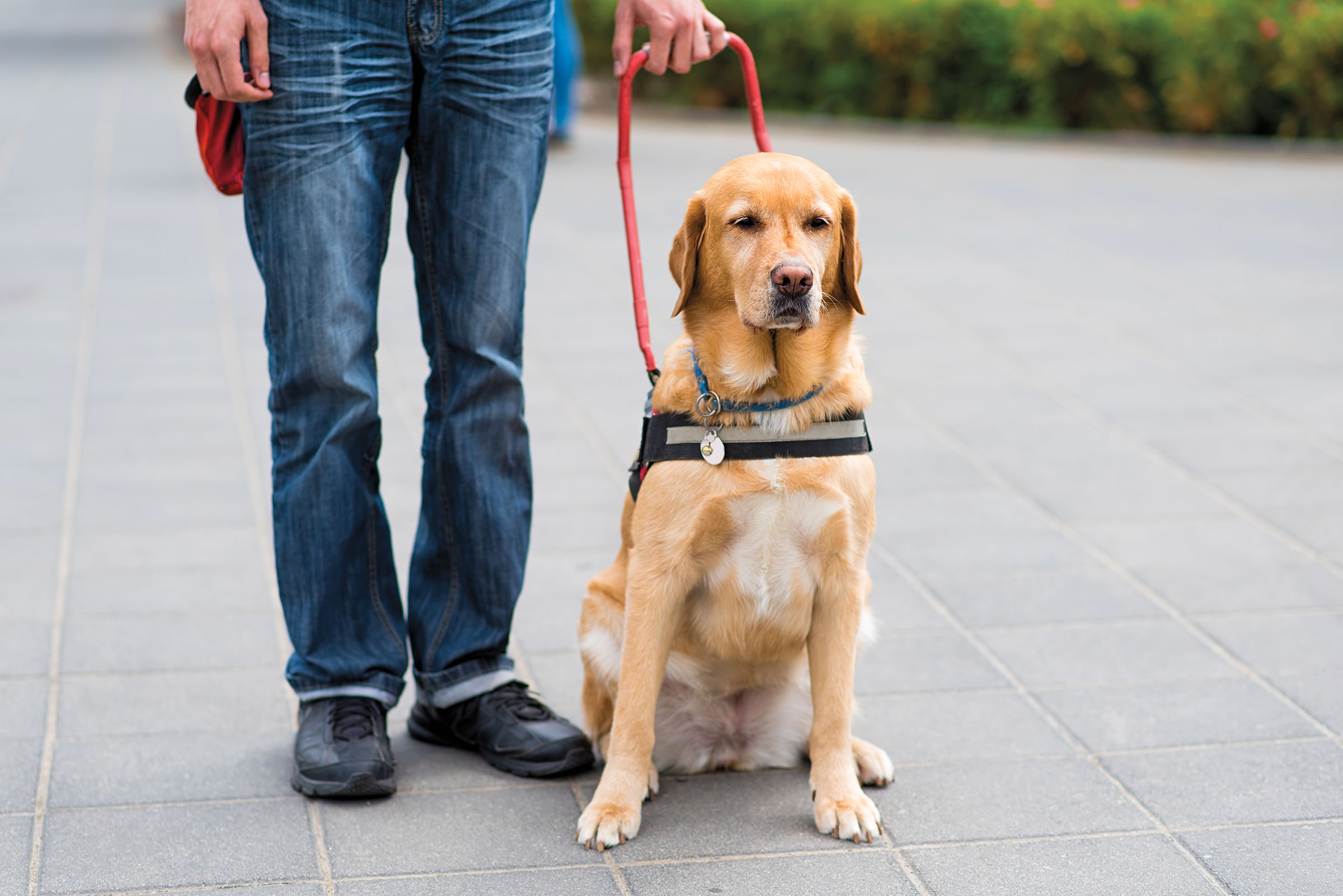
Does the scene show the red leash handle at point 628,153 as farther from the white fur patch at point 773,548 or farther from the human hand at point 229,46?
the human hand at point 229,46

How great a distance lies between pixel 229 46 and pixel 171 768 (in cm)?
148

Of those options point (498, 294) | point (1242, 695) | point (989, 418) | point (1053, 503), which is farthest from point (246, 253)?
point (1242, 695)

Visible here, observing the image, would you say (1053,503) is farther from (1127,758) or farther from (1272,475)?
(1127,758)

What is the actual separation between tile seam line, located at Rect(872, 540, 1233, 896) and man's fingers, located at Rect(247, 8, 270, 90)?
216 centimetres

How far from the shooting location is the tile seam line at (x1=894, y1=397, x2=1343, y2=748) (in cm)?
343

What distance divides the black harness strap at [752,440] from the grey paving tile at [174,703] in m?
1.14

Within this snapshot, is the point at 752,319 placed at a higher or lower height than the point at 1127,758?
higher

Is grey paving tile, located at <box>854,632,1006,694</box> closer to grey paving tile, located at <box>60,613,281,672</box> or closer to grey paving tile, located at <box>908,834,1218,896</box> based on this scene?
grey paving tile, located at <box>908,834,1218,896</box>

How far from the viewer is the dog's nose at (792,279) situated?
2.62 meters

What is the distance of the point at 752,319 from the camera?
2.68 meters

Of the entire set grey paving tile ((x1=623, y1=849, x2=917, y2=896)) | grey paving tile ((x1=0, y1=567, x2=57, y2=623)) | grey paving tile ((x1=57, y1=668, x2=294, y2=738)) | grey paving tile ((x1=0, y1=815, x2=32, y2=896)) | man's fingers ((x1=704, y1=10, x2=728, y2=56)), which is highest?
man's fingers ((x1=704, y1=10, x2=728, y2=56))

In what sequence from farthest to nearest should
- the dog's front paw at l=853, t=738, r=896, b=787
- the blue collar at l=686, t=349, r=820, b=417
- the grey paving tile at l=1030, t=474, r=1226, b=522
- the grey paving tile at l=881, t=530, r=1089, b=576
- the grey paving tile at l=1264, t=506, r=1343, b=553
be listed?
the grey paving tile at l=1030, t=474, r=1226, b=522 → the grey paving tile at l=1264, t=506, r=1343, b=553 → the grey paving tile at l=881, t=530, r=1089, b=576 → the dog's front paw at l=853, t=738, r=896, b=787 → the blue collar at l=686, t=349, r=820, b=417

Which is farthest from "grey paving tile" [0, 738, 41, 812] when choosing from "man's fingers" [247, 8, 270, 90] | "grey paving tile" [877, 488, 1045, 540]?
"grey paving tile" [877, 488, 1045, 540]

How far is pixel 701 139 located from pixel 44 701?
1124 cm
